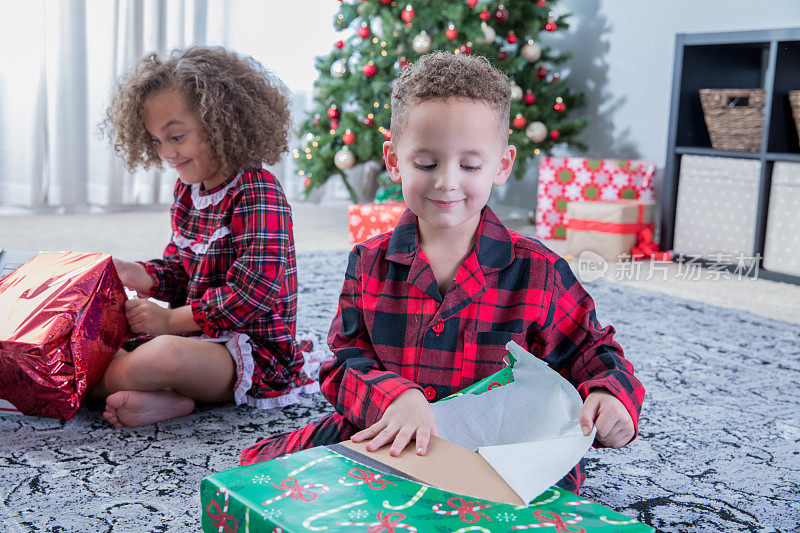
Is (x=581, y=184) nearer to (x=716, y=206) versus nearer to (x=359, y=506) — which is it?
(x=716, y=206)

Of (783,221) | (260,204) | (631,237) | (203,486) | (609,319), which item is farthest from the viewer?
(631,237)

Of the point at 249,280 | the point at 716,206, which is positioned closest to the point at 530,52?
the point at 716,206

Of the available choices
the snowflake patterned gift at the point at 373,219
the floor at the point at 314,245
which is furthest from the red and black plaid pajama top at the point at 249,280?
the snowflake patterned gift at the point at 373,219

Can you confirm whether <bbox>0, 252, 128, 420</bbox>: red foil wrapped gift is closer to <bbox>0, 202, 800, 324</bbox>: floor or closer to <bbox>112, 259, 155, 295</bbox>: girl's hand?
<bbox>112, 259, 155, 295</bbox>: girl's hand

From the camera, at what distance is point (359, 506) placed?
0.54 meters

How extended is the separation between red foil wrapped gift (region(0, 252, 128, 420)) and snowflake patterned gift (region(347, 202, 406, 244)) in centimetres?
147

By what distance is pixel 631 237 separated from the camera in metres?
2.57

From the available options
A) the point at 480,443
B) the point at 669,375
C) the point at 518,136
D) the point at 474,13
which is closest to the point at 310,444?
the point at 480,443

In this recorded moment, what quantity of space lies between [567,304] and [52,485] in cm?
63

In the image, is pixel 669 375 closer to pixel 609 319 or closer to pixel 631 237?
pixel 609 319

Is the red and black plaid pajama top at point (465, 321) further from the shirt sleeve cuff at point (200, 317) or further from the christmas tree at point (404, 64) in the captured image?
the christmas tree at point (404, 64)

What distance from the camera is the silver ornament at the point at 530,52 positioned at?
2863 millimetres

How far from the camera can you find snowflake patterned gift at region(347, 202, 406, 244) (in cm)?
255

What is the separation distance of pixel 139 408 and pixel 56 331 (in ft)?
0.53
